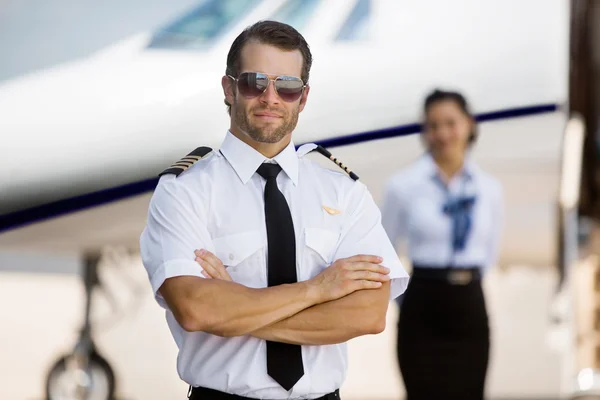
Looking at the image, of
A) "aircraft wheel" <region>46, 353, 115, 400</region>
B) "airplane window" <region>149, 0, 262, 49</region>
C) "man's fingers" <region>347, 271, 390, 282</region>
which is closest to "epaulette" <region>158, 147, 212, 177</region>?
"man's fingers" <region>347, 271, 390, 282</region>

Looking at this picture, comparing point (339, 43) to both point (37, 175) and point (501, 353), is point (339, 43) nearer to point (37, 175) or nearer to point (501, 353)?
point (37, 175)

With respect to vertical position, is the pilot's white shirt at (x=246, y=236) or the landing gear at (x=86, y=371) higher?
the pilot's white shirt at (x=246, y=236)

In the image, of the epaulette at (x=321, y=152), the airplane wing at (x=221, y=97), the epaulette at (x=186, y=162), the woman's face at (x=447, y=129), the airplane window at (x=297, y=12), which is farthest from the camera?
the airplane window at (x=297, y=12)

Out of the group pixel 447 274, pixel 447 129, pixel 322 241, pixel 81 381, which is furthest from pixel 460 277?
pixel 81 381

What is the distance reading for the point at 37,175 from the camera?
4027 mm

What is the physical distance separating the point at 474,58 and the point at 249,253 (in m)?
3.31

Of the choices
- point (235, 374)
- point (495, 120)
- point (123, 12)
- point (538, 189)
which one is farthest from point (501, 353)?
point (235, 374)

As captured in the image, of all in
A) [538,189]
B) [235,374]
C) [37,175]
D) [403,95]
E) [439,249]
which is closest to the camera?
[235,374]

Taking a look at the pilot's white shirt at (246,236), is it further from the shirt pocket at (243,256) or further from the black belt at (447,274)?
the black belt at (447,274)

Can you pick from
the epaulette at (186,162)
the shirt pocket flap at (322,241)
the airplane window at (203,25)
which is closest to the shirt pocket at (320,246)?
the shirt pocket flap at (322,241)

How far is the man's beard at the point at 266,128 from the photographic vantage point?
1459 millimetres

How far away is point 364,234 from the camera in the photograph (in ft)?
5.24

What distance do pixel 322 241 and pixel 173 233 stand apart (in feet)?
0.82

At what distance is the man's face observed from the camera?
1428mm
